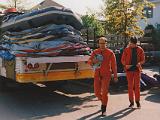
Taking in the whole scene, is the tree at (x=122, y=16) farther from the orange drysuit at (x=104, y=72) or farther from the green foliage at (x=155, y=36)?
the orange drysuit at (x=104, y=72)

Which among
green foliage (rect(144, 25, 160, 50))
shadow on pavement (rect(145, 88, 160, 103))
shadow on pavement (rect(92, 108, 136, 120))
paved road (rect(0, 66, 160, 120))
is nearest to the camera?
shadow on pavement (rect(92, 108, 136, 120))

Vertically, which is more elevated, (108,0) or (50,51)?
(108,0)

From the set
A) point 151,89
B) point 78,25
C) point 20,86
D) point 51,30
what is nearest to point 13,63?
point 51,30

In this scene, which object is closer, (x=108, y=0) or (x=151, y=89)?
(x=151, y=89)

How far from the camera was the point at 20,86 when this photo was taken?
1359cm

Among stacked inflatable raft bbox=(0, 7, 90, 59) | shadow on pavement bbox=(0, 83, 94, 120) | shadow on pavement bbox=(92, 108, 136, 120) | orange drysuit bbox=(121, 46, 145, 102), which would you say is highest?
stacked inflatable raft bbox=(0, 7, 90, 59)

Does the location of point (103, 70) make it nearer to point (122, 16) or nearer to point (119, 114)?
point (119, 114)

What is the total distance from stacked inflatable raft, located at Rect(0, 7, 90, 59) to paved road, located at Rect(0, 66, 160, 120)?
1.22 meters

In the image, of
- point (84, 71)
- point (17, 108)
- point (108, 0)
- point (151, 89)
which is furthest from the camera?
point (108, 0)

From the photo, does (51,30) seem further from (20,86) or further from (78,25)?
(20,86)

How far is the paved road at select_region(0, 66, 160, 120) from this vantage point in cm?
923

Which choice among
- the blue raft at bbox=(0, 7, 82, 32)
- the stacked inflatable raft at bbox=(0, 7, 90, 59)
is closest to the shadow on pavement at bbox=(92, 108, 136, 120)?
the stacked inflatable raft at bbox=(0, 7, 90, 59)

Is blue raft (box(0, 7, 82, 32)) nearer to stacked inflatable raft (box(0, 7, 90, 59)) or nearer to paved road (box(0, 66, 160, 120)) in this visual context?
stacked inflatable raft (box(0, 7, 90, 59))

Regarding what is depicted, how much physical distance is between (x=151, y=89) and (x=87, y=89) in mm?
1915
